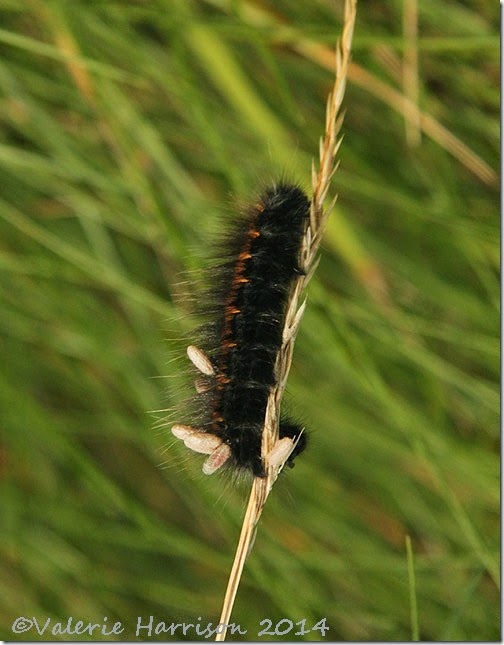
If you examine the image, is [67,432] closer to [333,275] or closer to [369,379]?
[333,275]

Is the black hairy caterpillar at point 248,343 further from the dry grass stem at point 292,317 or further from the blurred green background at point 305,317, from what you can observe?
the blurred green background at point 305,317

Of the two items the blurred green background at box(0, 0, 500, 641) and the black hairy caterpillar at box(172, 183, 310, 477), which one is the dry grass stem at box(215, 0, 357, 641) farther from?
the blurred green background at box(0, 0, 500, 641)

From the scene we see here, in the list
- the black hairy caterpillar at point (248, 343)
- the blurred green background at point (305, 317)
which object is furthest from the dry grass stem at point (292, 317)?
the blurred green background at point (305, 317)

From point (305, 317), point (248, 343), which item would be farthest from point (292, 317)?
point (305, 317)

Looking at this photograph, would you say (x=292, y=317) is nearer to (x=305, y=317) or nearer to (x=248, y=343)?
(x=248, y=343)

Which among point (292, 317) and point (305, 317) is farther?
point (305, 317)

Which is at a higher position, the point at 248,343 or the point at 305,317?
the point at 305,317
